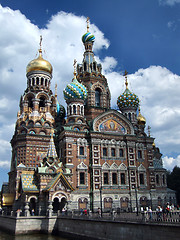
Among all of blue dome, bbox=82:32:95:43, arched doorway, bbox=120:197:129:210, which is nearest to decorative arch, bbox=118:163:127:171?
arched doorway, bbox=120:197:129:210

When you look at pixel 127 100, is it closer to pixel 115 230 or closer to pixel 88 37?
pixel 88 37

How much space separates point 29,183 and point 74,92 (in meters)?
13.6

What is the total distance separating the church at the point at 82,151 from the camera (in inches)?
1075

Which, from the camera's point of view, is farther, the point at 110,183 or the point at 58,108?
the point at 58,108

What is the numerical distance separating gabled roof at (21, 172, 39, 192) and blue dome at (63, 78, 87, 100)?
12129 millimetres

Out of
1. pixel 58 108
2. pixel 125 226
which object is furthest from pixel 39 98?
pixel 125 226

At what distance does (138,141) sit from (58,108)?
13165 mm

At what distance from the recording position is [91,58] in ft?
132

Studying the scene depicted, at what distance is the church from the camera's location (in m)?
27.3

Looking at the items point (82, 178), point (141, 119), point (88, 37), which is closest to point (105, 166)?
point (82, 178)

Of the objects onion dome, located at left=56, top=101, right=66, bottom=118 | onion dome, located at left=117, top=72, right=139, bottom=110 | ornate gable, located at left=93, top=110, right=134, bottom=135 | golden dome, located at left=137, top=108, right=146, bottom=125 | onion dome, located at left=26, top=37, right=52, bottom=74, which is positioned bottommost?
ornate gable, located at left=93, top=110, right=134, bottom=135

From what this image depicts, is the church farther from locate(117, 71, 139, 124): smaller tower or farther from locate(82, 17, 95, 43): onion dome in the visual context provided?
locate(82, 17, 95, 43): onion dome

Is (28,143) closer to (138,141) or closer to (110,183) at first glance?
(110,183)

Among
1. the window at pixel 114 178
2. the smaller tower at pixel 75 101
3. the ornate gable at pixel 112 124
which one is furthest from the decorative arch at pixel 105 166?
the smaller tower at pixel 75 101
